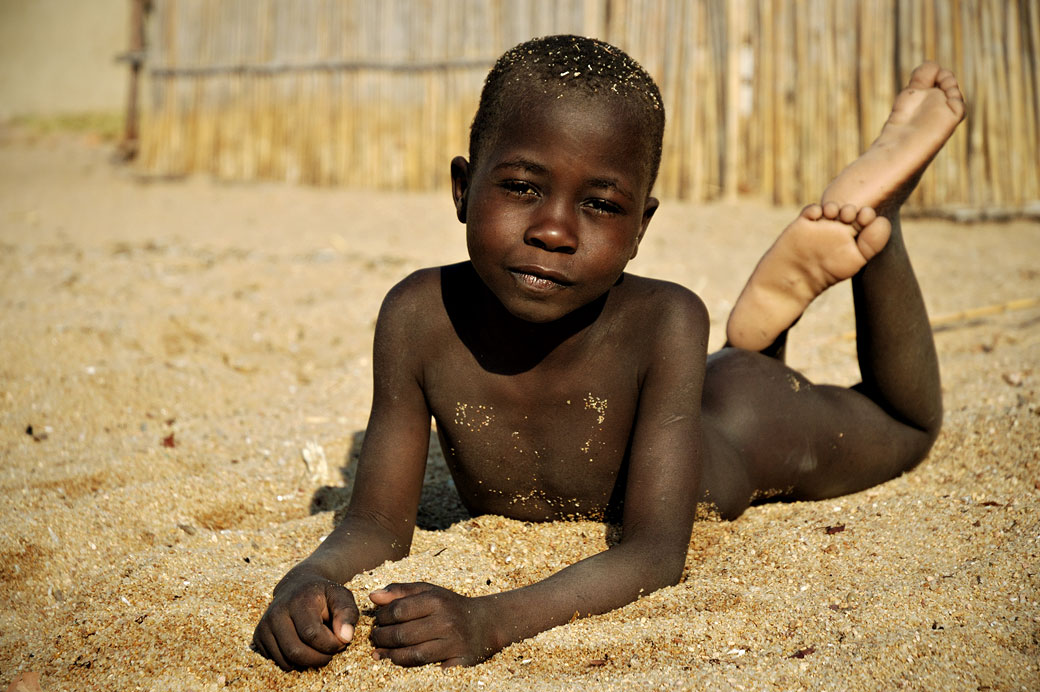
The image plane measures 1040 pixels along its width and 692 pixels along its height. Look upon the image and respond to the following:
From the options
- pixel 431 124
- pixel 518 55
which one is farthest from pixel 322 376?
pixel 431 124

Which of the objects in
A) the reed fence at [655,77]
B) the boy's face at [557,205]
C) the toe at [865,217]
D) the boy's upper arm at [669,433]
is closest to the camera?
the boy's face at [557,205]

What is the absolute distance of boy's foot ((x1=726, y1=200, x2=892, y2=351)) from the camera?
104 inches

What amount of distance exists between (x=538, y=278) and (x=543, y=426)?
441 millimetres

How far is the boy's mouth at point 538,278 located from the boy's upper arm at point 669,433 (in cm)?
33

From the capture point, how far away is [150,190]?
912 centimetres

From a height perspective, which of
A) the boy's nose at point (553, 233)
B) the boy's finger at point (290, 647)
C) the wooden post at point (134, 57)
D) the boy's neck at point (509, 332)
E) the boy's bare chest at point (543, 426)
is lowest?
the boy's finger at point (290, 647)

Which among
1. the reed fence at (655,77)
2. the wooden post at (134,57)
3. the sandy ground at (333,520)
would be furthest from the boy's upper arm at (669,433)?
the wooden post at (134,57)

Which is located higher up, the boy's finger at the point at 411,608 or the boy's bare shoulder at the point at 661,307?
the boy's bare shoulder at the point at 661,307

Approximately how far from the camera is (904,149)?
9.03 ft

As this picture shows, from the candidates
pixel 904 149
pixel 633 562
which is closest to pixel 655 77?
pixel 904 149

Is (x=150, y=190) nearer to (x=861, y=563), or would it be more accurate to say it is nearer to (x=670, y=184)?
(x=670, y=184)

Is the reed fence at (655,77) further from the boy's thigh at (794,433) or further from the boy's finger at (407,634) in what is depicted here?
the boy's finger at (407,634)

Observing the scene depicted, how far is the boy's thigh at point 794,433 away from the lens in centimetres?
264

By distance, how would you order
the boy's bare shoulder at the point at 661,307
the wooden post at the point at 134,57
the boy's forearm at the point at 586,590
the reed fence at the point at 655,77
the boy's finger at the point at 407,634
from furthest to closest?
the wooden post at the point at 134,57
the reed fence at the point at 655,77
the boy's bare shoulder at the point at 661,307
the boy's forearm at the point at 586,590
the boy's finger at the point at 407,634
